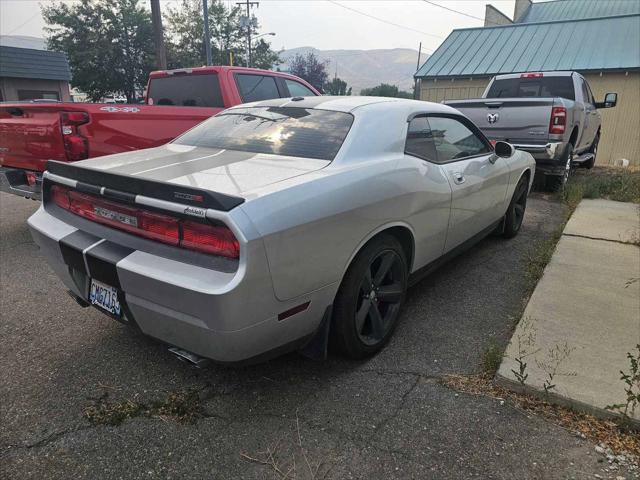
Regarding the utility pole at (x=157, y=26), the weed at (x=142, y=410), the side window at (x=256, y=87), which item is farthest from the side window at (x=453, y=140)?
the utility pole at (x=157, y=26)

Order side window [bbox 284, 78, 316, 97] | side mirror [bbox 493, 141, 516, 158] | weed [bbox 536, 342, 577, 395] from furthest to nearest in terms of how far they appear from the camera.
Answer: side window [bbox 284, 78, 316, 97]
side mirror [bbox 493, 141, 516, 158]
weed [bbox 536, 342, 577, 395]

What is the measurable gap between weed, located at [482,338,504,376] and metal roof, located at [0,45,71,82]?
2118cm

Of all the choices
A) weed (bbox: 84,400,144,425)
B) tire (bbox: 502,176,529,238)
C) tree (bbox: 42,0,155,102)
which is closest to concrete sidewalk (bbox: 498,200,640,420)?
tire (bbox: 502,176,529,238)

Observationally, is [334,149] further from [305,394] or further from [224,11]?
[224,11]

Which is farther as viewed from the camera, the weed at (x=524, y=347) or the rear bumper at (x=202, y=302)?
the weed at (x=524, y=347)

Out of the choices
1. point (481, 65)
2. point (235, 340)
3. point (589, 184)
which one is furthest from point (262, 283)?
point (481, 65)

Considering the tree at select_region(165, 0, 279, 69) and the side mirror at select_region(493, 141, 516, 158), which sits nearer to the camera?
the side mirror at select_region(493, 141, 516, 158)

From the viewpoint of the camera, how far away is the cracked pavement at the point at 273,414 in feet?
6.76

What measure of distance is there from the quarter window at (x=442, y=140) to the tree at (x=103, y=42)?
31557 millimetres

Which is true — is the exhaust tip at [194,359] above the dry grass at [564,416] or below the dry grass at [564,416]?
above

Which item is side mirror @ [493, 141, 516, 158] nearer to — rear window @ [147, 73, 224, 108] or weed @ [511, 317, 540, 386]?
weed @ [511, 317, 540, 386]

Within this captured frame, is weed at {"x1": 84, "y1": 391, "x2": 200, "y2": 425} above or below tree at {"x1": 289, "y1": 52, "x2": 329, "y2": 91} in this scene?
below

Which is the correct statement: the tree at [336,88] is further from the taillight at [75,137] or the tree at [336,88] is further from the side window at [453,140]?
the side window at [453,140]

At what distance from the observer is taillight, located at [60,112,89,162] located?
4430mm
